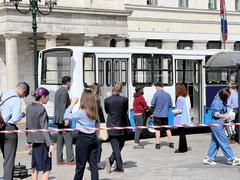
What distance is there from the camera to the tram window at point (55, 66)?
765 inches

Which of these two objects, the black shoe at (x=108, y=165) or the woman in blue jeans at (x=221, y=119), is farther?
the woman in blue jeans at (x=221, y=119)

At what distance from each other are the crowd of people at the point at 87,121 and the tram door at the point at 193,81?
435 centimetres

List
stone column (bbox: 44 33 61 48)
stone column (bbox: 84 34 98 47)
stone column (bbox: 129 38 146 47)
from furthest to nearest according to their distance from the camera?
1. stone column (bbox: 129 38 146 47)
2. stone column (bbox: 84 34 98 47)
3. stone column (bbox: 44 33 61 48)

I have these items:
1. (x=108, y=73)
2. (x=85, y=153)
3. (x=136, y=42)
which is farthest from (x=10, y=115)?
(x=136, y=42)

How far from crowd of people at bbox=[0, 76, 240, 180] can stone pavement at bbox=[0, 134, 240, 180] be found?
331mm

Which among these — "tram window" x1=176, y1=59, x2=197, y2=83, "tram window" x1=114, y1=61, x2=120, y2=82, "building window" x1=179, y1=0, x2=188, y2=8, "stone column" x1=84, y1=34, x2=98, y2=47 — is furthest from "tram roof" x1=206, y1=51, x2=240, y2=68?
"building window" x1=179, y1=0, x2=188, y2=8

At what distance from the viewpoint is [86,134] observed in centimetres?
965

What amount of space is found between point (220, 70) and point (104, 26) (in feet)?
57.2

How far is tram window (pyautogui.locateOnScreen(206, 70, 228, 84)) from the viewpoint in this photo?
21.5 meters

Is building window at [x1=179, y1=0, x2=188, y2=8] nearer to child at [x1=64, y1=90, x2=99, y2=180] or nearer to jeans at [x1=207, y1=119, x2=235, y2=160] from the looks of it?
jeans at [x1=207, y1=119, x2=235, y2=160]

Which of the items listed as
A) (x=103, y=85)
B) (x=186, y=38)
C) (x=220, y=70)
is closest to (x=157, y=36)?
(x=186, y=38)

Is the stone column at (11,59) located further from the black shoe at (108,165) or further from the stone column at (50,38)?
the black shoe at (108,165)

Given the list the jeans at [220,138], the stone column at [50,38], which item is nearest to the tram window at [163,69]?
the jeans at [220,138]

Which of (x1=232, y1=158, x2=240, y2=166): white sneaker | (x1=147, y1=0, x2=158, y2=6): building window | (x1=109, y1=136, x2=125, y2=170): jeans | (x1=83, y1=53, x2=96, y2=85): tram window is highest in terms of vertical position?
(x1=147, y1=0, x2=158, y2=6): building window
